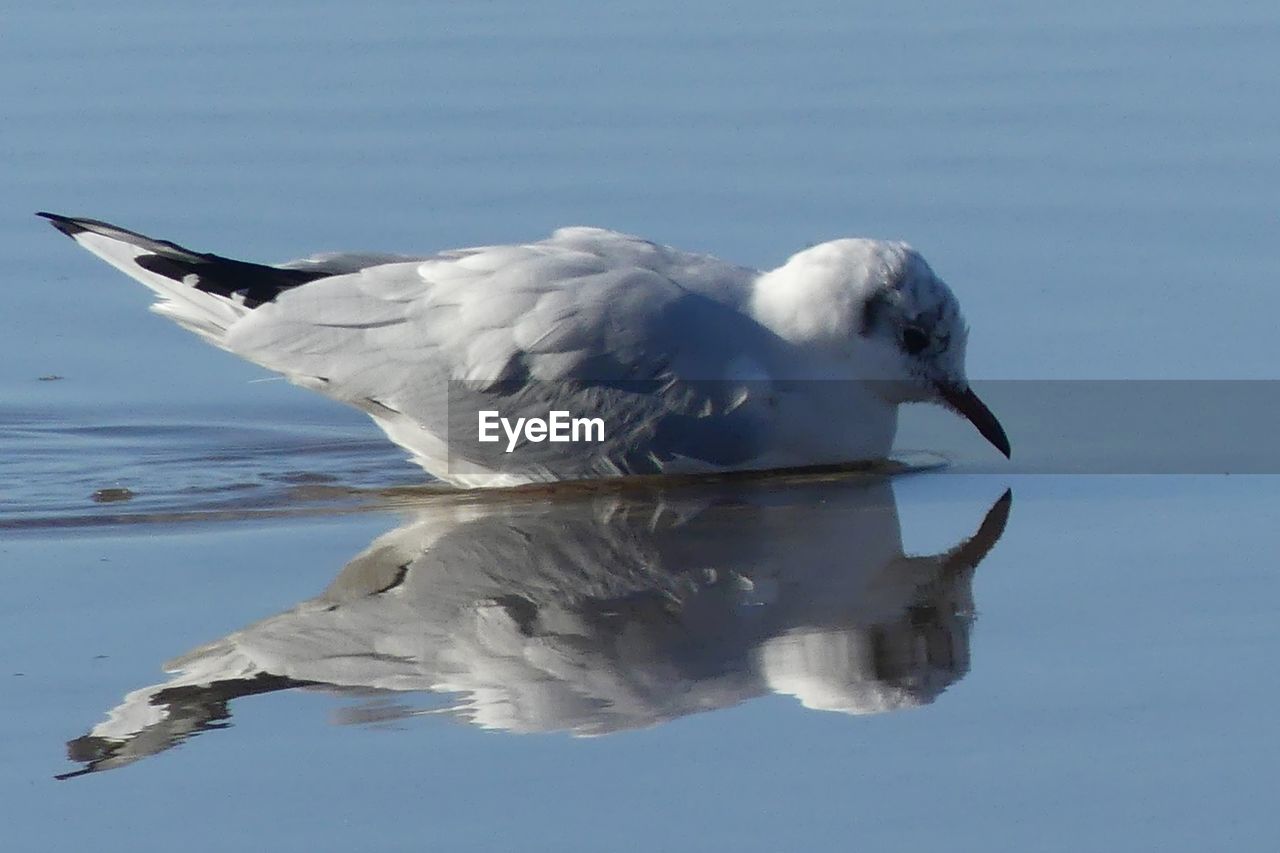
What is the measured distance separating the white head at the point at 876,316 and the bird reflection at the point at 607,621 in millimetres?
424

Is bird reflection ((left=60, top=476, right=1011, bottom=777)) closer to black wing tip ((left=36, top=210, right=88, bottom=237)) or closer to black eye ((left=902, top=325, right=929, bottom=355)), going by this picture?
black eye ((left=902, top=325, right=929, bottom=355))

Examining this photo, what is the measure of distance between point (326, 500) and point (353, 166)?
288 cm

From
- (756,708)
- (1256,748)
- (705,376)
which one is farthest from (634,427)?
(1256,748)

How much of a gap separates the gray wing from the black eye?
436 mm

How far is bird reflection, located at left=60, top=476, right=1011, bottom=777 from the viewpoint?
5.11m

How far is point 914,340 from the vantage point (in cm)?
717

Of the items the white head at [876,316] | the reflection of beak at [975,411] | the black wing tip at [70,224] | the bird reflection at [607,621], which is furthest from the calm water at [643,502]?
the black wing tip at [70,224]

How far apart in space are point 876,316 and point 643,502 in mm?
920

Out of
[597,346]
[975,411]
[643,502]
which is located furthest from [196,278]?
[975,411]

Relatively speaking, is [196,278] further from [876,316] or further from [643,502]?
[876,316]

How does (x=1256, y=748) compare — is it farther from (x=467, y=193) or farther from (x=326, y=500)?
(x=467, y=193)

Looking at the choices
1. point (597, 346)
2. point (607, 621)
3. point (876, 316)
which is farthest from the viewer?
point (876, 316)

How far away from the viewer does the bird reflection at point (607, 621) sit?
511 cm

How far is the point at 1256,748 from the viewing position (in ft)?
15.9
